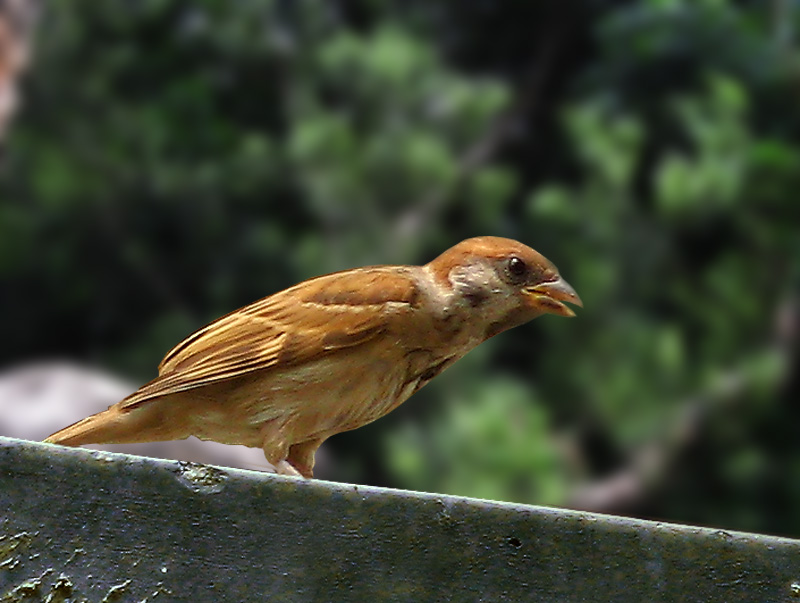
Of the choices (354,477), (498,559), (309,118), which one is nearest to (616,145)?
(309,118)

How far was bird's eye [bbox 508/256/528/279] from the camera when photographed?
209cm

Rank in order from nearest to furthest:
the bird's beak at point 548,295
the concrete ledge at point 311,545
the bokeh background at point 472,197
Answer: the concrete ledge at point 311,545
the bird's beak at point 548,295
the bokeh background at point 472,197

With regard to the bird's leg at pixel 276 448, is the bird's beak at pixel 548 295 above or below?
above

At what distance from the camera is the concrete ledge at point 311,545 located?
1444 millimetres

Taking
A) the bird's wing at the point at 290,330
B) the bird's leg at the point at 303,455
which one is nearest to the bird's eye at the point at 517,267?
the bird's wing at the point at 290,330

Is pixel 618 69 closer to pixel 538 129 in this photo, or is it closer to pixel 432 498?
pixel 538 129

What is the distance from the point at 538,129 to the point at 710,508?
2.39m

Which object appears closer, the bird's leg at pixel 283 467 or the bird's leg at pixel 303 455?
the bird's leg at pixel 283 467

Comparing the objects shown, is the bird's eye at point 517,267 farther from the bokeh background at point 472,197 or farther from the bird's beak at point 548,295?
the bokeh background at point 472,197

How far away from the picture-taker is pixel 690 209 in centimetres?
656

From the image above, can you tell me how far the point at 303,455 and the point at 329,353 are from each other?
22 centimetres

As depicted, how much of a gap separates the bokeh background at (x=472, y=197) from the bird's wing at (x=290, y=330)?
3913mm

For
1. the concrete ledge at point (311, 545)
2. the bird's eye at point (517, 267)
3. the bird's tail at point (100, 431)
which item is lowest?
the concrete ledge at point (311, 545)

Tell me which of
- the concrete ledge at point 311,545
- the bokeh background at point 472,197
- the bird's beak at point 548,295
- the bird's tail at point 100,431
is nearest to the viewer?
the concrete ledge at point 311,545
